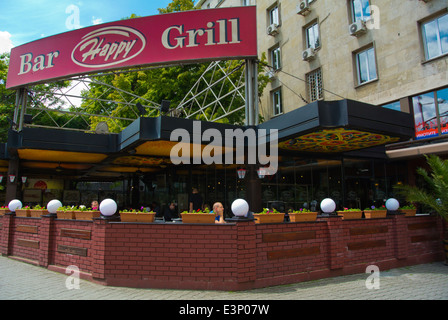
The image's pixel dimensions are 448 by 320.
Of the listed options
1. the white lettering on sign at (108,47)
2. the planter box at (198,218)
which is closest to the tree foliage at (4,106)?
the white lettering on sign at (108,47)

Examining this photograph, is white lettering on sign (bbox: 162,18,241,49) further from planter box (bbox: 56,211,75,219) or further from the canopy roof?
planter box (bbox: 56,211,75,219)

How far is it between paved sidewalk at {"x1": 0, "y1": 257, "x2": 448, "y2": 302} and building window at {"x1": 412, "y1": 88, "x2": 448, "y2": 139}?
900 centimetres

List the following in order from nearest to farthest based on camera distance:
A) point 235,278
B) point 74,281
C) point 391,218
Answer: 1. point 235,278
2. point 74,281
3. point 391,218

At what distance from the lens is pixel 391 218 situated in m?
8.63

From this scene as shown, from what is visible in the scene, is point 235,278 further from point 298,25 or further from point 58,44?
point 298,25

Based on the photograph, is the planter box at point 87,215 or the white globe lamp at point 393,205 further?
the white globe lamp at point 393,205

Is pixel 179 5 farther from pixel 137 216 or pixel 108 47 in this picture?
pixel 137 216

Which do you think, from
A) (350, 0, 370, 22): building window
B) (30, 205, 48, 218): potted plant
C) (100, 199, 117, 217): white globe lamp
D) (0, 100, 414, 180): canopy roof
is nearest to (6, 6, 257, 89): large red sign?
(0, 100, 414, 180): canopy roof

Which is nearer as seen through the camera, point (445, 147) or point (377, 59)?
point (445, 147)

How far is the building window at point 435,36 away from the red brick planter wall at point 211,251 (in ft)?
33.4

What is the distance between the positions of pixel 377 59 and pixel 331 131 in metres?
9.16

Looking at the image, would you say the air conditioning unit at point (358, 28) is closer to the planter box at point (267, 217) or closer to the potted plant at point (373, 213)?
the potted plant at point (373, 213)

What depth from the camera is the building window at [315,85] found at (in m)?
20.2
